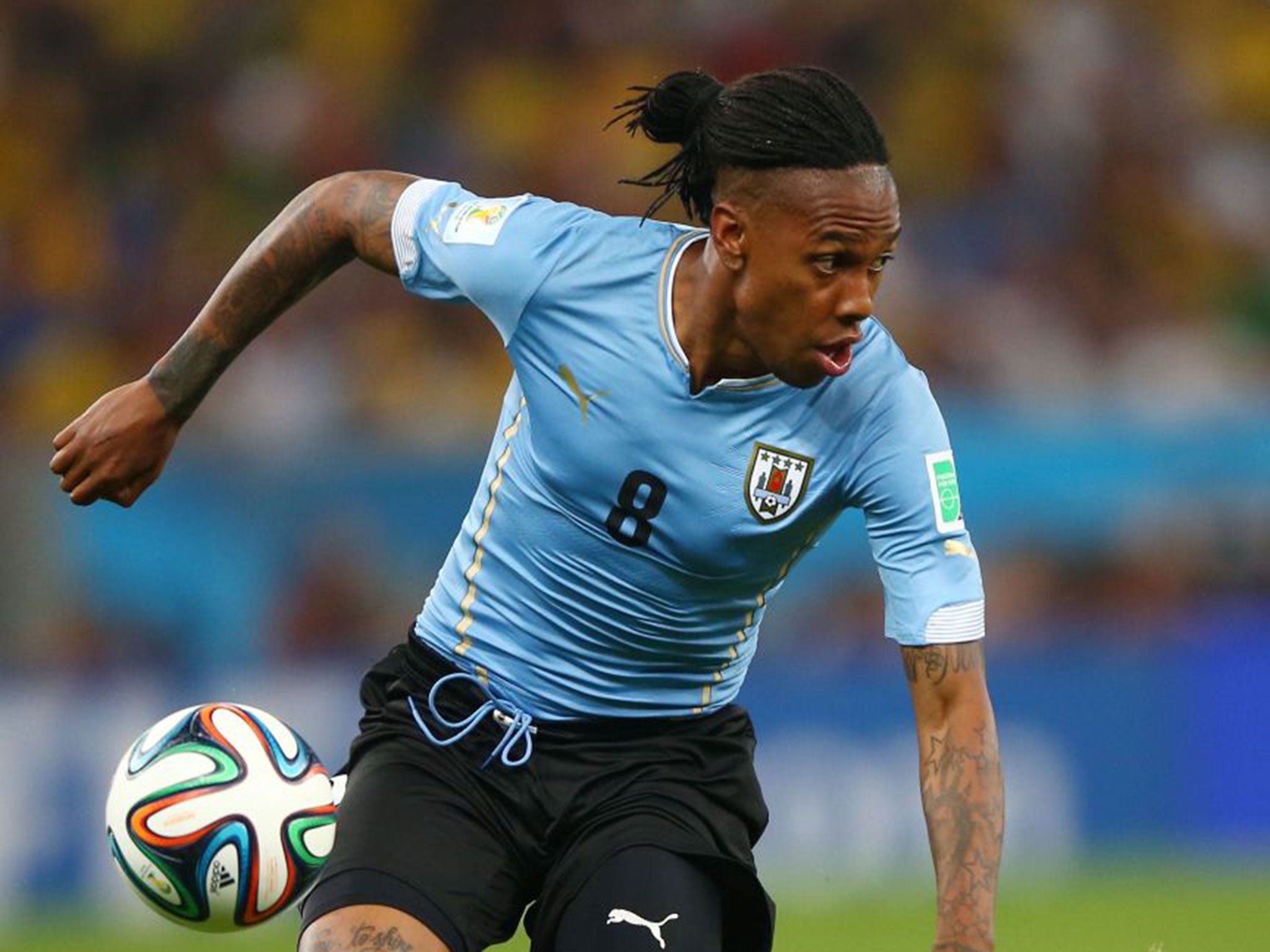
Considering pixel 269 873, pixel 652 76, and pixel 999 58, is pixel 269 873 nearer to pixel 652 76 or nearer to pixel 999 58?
pixel 652 76

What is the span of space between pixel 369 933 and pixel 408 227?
156 cm

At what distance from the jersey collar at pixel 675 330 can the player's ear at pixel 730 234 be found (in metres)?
0.18

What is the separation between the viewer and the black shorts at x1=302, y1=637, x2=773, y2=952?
449 centimetres

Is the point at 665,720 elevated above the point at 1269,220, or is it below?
below

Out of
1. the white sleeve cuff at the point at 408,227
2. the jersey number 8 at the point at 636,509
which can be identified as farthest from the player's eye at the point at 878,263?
the white sleeve cuff at the point at 408,227

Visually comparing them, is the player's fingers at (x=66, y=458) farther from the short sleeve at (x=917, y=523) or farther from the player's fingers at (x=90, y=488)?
the short sleeve at (x=917, y=523)

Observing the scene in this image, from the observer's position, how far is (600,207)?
1315 centimetres

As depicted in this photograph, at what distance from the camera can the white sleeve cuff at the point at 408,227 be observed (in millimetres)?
4953

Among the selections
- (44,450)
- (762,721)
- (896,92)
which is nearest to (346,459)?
(44,450)

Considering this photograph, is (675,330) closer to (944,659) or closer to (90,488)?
(944,659)

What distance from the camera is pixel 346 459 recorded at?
434 inches

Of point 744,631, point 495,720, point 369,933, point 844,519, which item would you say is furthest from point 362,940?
point 844,519

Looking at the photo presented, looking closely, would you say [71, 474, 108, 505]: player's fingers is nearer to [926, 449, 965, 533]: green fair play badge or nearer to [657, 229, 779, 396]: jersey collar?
[657, 229, 779, 396]: jersey collar

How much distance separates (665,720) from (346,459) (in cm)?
633
